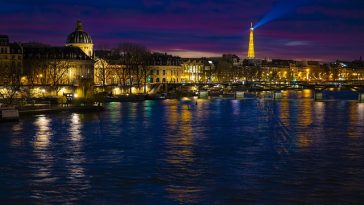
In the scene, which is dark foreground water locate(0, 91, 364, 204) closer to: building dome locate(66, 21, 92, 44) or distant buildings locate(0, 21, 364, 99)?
distant buildings locate(0, 21, 364, 99)

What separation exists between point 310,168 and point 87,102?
42502 millimetres

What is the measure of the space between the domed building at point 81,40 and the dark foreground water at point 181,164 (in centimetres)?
9292

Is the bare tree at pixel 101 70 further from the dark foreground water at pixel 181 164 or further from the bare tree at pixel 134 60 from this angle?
the dark foreground water at pixel 181 164

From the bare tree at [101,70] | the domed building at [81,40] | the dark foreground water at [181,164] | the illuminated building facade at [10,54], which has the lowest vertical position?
the dark foreground water at [181,164]

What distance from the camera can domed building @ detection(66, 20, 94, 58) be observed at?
13575cm

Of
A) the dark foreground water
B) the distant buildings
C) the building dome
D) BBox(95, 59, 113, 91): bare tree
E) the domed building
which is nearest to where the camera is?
the dark foreground water

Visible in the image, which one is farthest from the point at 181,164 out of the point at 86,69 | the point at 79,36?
the point at 79,36

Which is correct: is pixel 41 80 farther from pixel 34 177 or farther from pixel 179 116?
pixel 34 177

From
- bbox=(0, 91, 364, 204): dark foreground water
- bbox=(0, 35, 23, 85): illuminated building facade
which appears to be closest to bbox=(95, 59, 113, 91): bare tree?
bbox=(0, 35, 23, 85): illuminated building facade

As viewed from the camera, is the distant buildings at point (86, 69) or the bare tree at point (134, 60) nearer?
the distant buildings at point (86, 69)

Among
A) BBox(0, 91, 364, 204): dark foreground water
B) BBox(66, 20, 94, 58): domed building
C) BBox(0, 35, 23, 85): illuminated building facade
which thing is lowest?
BBox(0, 91, 364, 204): dark foreground water

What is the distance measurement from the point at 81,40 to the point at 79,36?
1055mm

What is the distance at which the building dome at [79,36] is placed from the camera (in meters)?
136

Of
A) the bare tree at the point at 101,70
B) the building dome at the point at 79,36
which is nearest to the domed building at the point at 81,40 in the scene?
the building dome at the point at 79,36
